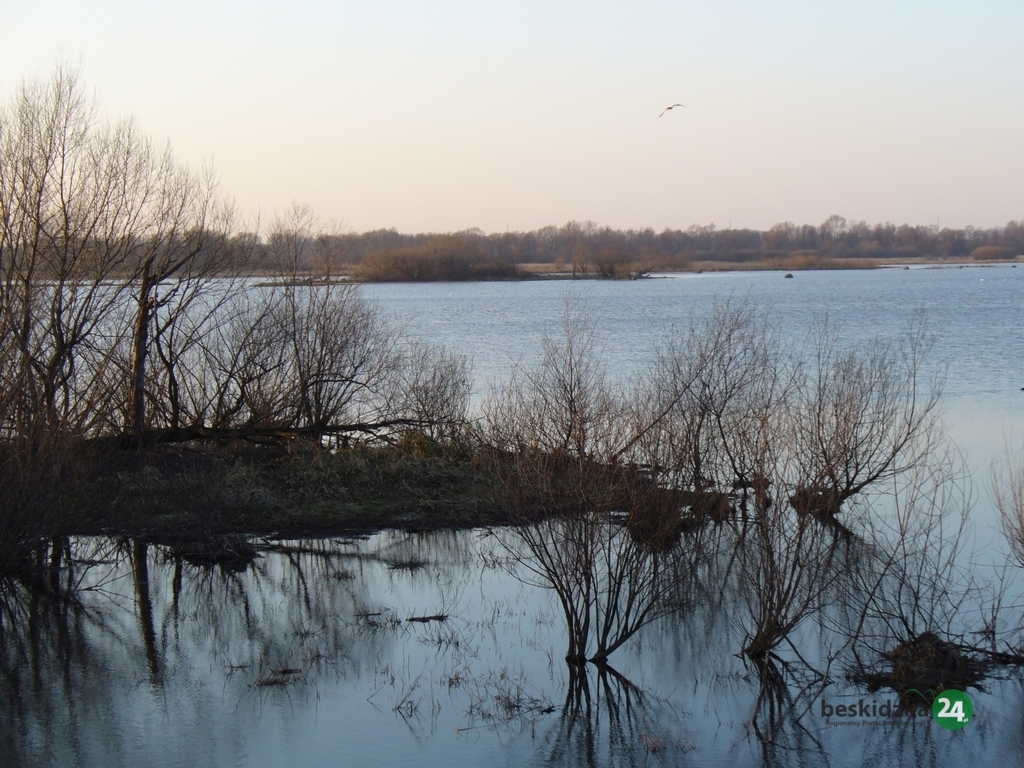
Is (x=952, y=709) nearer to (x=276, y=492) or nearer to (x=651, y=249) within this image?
(x=276, y=492)

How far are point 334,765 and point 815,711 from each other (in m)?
3.56

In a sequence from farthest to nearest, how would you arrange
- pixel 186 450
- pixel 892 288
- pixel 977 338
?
1. pixel 892 288
2. pixel 977 338
3. pixel 186 450

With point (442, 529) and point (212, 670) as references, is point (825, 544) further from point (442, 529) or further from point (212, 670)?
point (212, 670)

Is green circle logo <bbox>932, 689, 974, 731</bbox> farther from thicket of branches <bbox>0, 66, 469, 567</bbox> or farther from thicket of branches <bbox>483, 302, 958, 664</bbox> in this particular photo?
thicket of branches <bbox>0, 66, 469, 567</bbox>

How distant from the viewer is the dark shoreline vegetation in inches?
302

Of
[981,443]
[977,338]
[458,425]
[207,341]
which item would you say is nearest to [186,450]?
[207,341]

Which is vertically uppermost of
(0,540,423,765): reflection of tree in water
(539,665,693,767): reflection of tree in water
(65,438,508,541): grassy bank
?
(65,438,508,541): grassy bank

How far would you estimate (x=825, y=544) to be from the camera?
11.3 m

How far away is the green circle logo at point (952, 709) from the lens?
6666mm

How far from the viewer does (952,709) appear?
6.83 m

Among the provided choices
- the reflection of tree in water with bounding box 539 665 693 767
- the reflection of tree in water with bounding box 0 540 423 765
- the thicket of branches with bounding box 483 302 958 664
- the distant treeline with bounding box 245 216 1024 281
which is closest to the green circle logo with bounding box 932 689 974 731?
the thicket of branches with bounding box 483 302 958 664

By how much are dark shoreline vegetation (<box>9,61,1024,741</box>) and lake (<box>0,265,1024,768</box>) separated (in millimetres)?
218

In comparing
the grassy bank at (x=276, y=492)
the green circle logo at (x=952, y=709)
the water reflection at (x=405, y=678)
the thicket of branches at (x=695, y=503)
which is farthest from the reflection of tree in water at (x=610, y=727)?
the grassy bank at (x=276, y=492)

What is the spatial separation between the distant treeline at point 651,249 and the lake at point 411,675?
176 feet
